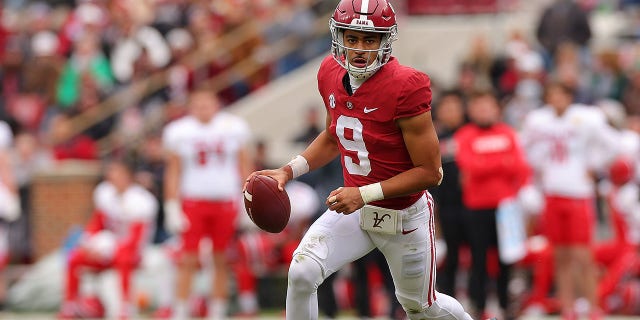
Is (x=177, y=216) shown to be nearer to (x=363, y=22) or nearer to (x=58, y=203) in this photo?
(x=58, y=203)

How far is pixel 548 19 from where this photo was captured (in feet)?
45.4

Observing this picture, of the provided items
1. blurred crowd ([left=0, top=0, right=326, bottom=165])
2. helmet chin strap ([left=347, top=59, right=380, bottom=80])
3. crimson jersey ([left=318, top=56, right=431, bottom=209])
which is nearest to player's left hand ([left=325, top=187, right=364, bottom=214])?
crimson jersey ([left=318, top=56, right=431, bottom=209])

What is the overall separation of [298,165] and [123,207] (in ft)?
14.9

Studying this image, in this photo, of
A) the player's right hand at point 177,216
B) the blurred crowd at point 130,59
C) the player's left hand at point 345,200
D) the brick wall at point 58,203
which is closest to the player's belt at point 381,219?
the player's left hand at point 345,200

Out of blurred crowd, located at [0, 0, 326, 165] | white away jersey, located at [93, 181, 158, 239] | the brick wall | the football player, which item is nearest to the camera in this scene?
the football player

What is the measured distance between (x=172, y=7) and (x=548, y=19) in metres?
4.62

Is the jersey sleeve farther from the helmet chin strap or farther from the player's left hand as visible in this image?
the player's left hand

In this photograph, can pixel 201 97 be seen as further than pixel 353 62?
Yes

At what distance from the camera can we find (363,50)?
623 centimetres

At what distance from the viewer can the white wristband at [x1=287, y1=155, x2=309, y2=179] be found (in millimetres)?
6672

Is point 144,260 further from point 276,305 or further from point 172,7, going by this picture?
point 172,7

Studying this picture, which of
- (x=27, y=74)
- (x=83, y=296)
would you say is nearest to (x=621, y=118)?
(x=83, y=296)

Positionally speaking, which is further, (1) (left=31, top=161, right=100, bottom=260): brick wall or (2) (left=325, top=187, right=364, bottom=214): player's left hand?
(1) (left=31, top=161, right=100, bottom=260): brick wall

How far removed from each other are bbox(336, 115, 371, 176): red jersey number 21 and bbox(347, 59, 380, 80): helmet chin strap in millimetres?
216
